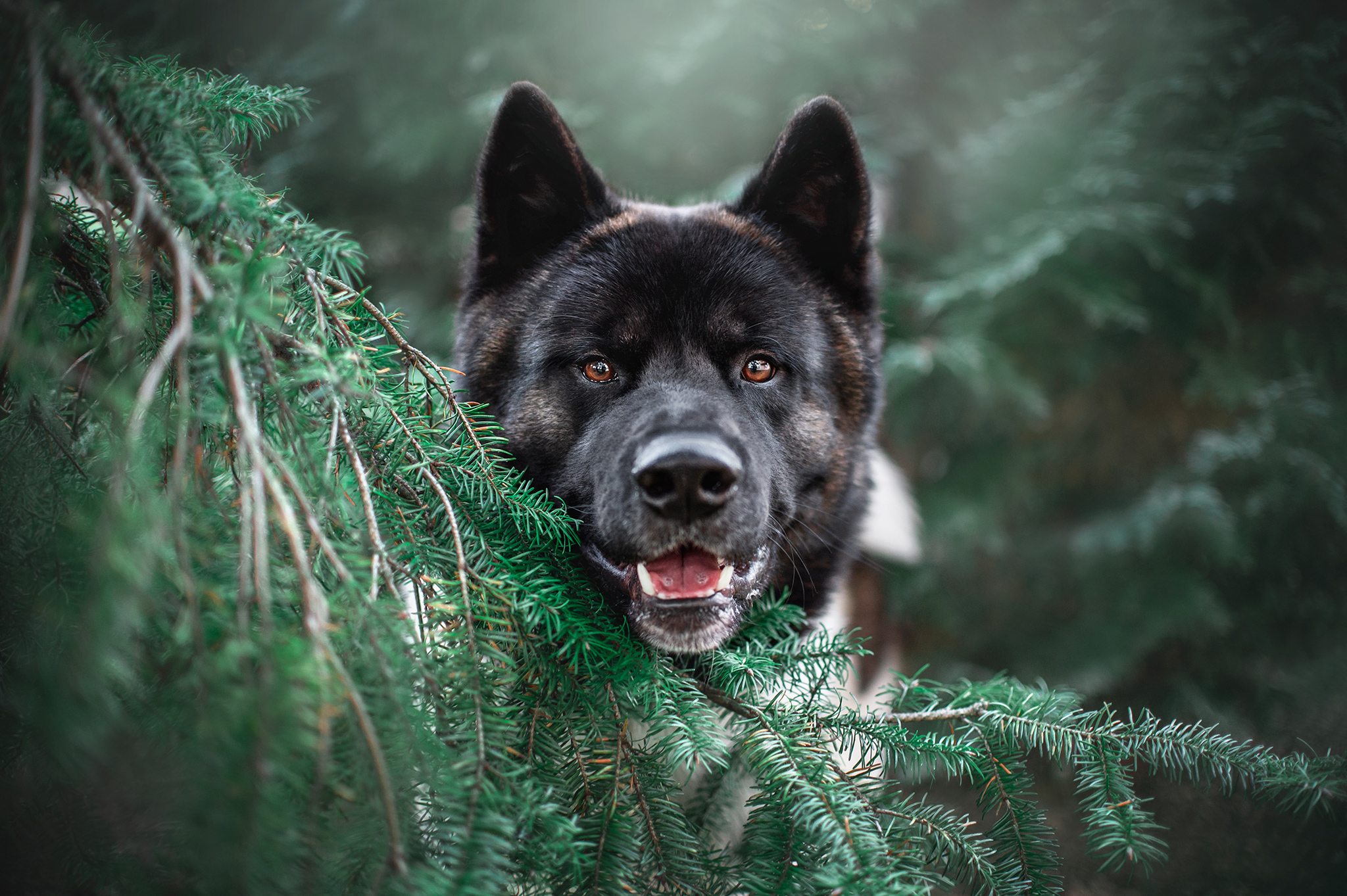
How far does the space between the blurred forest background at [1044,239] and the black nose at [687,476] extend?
2.02m

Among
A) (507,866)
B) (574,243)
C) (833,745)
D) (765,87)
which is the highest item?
(765,87)

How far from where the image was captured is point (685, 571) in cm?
158

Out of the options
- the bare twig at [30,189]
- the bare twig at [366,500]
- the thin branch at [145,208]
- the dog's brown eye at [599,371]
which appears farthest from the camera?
the dog's brown eye at [599,371]

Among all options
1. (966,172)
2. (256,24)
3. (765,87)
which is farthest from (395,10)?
(966,172)

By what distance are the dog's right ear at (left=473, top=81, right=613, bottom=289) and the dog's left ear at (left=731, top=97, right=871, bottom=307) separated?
0.52m

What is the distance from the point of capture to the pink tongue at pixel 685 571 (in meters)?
1.56

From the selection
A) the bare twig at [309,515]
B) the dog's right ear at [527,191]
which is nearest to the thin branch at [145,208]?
the bare twig at [309,515]

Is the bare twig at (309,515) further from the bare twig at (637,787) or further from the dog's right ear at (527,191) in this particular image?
the dog's right ear at (527,191)

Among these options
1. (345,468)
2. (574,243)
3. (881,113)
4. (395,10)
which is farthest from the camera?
(881,113)

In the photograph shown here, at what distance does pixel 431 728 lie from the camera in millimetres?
1003

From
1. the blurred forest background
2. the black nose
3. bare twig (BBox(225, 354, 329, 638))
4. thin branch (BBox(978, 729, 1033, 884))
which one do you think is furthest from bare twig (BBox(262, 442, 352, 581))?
the blurred forest background

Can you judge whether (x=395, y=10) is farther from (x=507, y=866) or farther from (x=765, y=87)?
(x=507, y=866)

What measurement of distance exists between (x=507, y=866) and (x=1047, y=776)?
3336 millimetres

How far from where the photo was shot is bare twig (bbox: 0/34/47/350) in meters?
0.70
